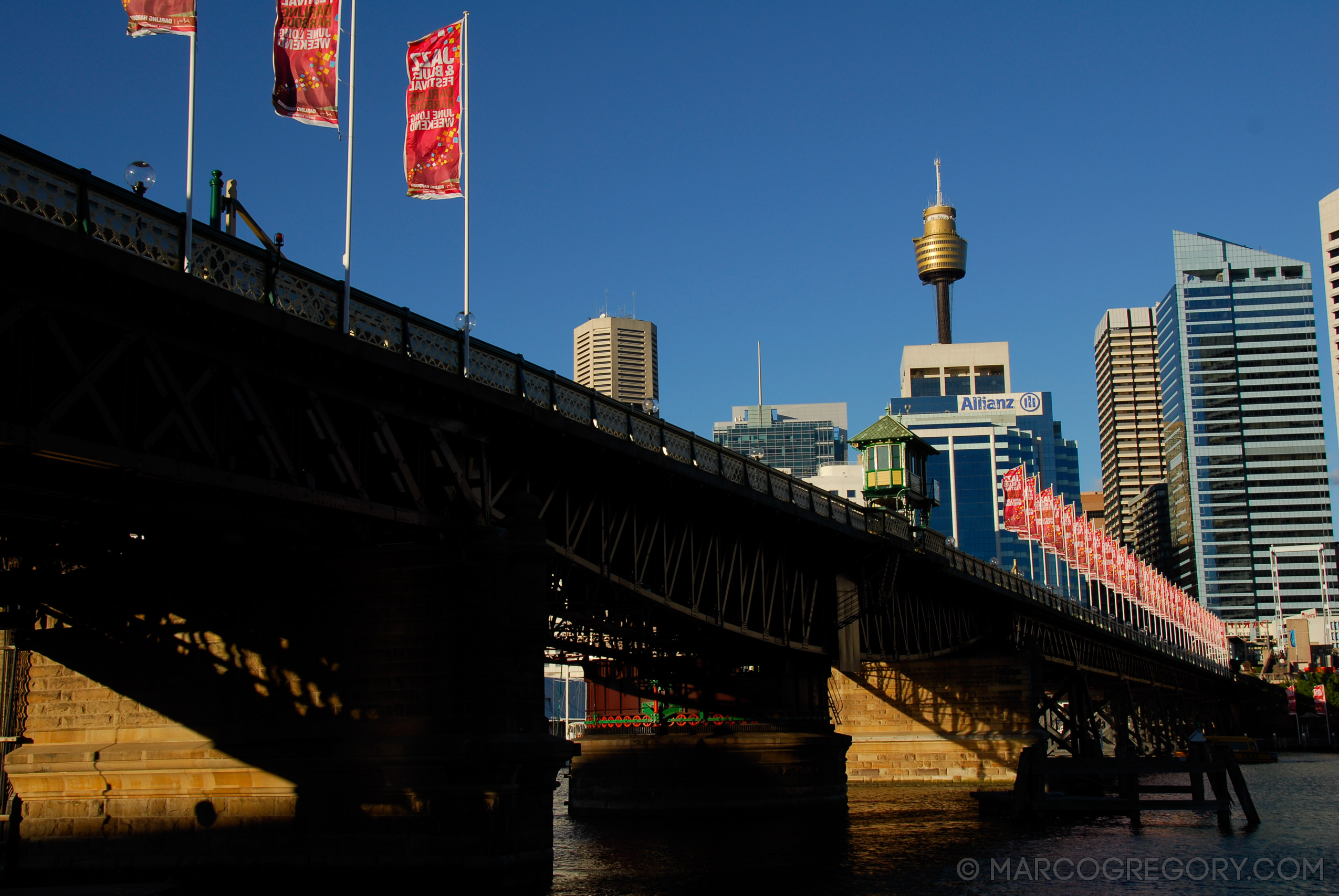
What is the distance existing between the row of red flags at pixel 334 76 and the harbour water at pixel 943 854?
1623 centimetres

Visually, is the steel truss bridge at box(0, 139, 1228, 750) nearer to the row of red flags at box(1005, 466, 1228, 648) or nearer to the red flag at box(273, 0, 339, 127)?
the red flag at box(273, 0, 339, 127)

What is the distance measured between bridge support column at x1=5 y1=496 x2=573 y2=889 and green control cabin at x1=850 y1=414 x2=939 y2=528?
41.8m

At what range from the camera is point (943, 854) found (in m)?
37.2

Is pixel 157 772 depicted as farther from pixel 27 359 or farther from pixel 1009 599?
pixel 1009 599

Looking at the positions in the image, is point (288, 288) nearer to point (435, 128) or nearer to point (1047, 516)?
point (435, 128)

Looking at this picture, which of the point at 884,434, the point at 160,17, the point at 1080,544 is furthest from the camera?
the point at 1080,544

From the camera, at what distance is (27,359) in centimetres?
2109

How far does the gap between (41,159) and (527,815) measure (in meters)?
15.5

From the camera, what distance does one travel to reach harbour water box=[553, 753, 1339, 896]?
30.3 m

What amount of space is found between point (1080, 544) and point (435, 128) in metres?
77.9

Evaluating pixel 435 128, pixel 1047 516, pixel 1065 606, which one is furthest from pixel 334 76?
pixel 1047 516

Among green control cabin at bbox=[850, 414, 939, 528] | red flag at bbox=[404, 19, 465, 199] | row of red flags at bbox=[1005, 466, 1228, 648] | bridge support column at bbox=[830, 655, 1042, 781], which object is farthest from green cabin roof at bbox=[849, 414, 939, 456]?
red flag at bbox=[404, 19, 465, 199]

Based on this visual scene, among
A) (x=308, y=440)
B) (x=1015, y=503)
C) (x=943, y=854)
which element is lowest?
(x=943, y=854)

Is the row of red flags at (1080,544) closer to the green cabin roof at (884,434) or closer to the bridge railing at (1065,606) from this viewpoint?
the bridge railing at (1065,606)
